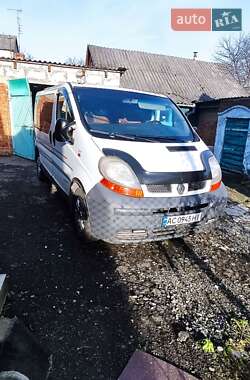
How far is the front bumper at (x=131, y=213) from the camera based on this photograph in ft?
9.46

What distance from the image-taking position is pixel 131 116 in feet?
12.7

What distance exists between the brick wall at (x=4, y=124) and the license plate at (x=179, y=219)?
9.33m

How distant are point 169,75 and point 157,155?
55.7 ft

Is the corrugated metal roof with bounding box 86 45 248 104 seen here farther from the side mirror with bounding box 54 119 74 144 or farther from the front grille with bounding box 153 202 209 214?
the front grille with bounding box 153 202 209 214

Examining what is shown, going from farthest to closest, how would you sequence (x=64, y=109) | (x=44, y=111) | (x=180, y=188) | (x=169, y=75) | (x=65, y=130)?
1. (x=169, y=75)
2. (x=44, y=111)
3. (x=64, y=109)
4. (x=65, y=130)
5. (x=180, y=188)

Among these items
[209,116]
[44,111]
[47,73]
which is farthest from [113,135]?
[209,116]

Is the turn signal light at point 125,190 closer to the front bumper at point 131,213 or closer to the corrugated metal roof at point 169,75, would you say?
the front bumper at point 131,213

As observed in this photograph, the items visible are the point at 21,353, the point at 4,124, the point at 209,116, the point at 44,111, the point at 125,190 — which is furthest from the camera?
the point at 209,116

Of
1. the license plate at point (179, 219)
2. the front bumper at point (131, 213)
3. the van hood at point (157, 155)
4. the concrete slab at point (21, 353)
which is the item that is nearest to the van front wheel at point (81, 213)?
the front bumper at point (131, 213)

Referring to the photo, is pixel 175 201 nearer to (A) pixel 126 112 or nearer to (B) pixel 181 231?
(B) pixel 181 231

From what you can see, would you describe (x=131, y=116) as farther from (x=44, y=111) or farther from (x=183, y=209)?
(x=44, y=111)

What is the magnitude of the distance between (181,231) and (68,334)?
1681mm

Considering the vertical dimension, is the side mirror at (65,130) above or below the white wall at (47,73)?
below

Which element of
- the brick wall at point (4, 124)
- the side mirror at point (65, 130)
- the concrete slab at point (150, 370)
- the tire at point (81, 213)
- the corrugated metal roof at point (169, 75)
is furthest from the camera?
the corrugated metal roof at point (169, 75)
